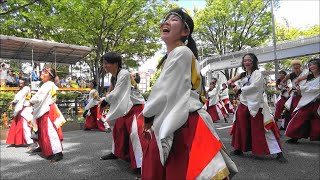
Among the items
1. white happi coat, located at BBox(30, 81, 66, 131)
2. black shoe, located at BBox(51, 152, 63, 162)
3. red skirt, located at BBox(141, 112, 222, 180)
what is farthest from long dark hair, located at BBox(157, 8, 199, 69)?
black shoe, located at BBox(51, 152, 63, 162)

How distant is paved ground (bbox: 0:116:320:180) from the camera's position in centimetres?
381

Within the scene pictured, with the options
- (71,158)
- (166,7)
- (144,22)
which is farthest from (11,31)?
(71,158)

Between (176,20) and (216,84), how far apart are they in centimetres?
886

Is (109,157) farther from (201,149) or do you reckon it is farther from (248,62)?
(201,149)

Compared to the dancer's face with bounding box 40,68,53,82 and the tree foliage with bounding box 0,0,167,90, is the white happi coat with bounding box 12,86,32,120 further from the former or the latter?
the tree foliage with bounding box 0,0,167,90

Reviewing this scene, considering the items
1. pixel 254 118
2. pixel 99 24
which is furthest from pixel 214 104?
pixel 99 24

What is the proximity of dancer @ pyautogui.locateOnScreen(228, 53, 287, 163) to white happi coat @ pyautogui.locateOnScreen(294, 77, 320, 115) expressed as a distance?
4.71 feet

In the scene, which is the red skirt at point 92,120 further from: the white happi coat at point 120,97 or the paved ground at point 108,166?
the white happi coat at point 120,97

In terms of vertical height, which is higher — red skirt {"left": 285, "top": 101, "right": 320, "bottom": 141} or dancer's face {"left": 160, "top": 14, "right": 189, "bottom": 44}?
dancer's face {"left": 160, "top": 14, "right": 189, "bottom": 44}

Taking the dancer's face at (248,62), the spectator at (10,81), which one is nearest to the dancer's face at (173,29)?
the dancer's face at (248,62)

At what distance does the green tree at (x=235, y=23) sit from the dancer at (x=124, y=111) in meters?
22.3

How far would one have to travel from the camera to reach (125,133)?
4.32 meters

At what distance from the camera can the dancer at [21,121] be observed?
635 centimetres

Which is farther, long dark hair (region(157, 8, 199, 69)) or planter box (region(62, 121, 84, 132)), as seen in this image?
planter box (region(62, 121, 84, 132))
